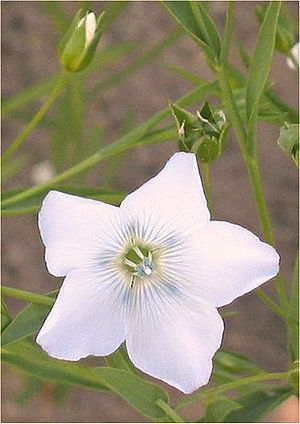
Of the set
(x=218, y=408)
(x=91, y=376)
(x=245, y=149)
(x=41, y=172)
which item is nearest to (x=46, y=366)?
(x=91, y=376)

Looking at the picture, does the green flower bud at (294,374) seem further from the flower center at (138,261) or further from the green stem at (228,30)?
the green stem at (228,30)

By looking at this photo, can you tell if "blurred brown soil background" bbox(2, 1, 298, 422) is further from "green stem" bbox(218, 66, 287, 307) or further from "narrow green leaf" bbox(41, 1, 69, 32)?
"green stem" bbox(218, 66, 287, 307)

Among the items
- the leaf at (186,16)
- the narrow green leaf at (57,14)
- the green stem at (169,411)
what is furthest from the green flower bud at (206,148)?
the narrow green leaf at (57,14)

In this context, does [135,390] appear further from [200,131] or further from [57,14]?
[57,14]

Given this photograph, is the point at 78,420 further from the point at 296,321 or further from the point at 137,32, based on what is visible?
the point at 296,321

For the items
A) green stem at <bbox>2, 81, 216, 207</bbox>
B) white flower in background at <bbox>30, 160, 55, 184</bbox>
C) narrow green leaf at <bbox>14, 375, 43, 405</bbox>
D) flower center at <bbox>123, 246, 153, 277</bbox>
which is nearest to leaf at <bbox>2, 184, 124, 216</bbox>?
green stem at <bbox>2, 81, 216, 207</bbox>

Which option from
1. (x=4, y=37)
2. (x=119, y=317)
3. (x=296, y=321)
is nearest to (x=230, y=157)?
(x=4, y=37)
